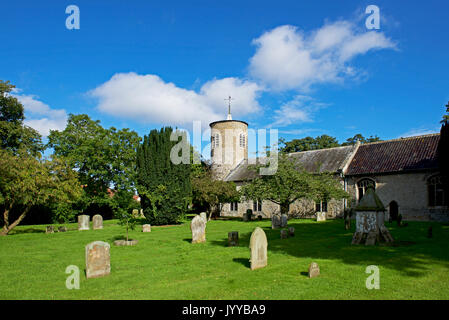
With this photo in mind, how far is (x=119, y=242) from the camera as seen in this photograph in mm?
14180

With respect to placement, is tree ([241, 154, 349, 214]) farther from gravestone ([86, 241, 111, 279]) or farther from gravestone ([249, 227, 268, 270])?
gravestone ([86, 241, 111, 279])

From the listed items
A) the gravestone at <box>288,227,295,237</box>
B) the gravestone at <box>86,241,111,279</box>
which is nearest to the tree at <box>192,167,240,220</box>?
the gravestone at <box>288,227,295,237</box>

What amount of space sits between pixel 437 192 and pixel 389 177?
11.7ft

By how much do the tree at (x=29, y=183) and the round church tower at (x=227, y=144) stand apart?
22.5m

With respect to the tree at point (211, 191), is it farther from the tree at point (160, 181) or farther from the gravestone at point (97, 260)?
the gravestone at point (97, 260)

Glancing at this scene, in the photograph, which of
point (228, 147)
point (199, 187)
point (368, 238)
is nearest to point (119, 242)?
point (368, 238)

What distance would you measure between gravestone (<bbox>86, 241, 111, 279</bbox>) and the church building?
19618 millimetres

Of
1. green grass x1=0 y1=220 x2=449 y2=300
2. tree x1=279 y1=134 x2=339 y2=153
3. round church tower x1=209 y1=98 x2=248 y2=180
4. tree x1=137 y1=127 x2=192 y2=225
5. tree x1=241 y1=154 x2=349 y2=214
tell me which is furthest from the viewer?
tree x1=279 y1=134 x2=339 y2=153

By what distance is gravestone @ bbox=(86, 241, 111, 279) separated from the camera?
8258 millimetres

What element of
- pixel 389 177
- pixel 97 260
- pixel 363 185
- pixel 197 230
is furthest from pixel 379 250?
pixel 363 185

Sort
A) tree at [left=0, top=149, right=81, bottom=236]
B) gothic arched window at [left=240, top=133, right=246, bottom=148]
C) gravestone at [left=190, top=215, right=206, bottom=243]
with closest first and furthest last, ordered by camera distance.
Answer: gravestone at [left=190, top=215, right=206, bottom=243] → tree at [left=0, top=149, right=81, bottom=236] → gothic arched window at [left=240, top=133, right=246, bottom=148]

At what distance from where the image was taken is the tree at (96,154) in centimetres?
3106

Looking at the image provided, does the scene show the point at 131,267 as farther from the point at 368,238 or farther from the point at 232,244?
the point at 368,238
